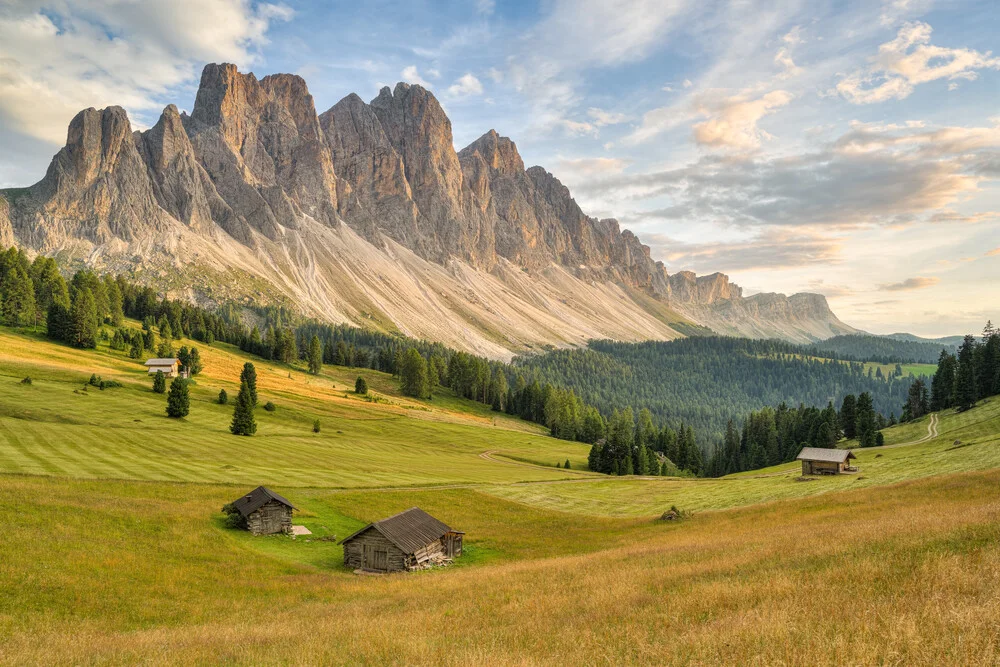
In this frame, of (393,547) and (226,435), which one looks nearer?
(393,547)

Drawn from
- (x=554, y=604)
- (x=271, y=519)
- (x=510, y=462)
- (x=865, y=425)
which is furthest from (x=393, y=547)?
(x=865, y=425)

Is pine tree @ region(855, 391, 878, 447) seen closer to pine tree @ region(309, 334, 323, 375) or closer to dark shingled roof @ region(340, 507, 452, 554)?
dark shingled roof @ region(340, 507, 452, 554)

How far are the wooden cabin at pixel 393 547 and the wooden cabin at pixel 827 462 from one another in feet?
190

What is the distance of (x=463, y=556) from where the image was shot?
44812 millimetres

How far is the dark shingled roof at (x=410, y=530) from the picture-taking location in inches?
1580

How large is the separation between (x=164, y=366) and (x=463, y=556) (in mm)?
92486

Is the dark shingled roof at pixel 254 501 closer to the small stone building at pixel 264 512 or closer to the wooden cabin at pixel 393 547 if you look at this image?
the small stone building at pixel 264 512

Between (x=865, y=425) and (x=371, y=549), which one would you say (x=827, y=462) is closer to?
(x=865, y=425)

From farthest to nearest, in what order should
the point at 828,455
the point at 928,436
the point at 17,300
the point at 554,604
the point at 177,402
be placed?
the point at 17,300 < the point at 928,436 < the point at 177,402 < the point at 828,455 < the point at 554,604

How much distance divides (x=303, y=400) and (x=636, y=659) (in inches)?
4594

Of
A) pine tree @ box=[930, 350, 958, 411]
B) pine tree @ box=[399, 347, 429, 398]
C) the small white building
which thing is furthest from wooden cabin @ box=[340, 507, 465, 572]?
pine tree @ box=[930, 350, 958, 411]

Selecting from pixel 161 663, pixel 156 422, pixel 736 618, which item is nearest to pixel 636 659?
pixel 736 618

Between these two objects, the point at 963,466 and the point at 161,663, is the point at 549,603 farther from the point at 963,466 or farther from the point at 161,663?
the point at 963,466

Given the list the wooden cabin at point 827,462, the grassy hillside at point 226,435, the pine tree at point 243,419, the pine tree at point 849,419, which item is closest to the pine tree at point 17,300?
the grassy hillside at point 226,435
